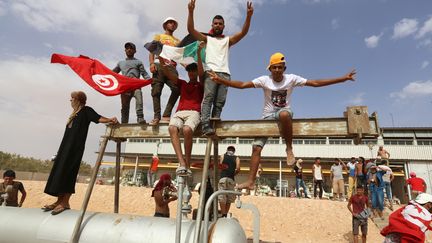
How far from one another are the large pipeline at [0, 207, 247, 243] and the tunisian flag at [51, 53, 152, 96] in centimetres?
238

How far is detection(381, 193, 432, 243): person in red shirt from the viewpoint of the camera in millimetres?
4500

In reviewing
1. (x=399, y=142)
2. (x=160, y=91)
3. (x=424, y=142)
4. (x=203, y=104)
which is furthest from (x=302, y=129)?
(x=424, y=142)

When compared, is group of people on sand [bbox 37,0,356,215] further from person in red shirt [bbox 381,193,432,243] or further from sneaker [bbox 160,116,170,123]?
person in red shirt [bbox 381,193,432,243]

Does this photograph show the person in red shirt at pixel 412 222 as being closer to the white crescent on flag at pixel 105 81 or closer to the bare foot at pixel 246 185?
the bare foot at pixel 246 185

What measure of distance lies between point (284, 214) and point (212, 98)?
35.3 ft

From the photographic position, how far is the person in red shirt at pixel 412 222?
4.50 meters

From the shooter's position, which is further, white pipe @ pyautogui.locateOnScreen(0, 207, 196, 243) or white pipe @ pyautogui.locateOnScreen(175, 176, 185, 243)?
white pipe @ pyautogui.locateOnScreen(0, 207, 196, 243)

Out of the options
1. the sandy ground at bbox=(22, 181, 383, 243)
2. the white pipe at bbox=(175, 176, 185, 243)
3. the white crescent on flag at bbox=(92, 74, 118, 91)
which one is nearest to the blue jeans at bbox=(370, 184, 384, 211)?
the sandy ground at bbox=(22, 181, 383, 243)

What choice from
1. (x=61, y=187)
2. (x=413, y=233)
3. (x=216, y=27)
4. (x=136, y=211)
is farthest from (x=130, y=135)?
(x=136, y=211)

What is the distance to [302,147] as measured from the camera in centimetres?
→ 3122

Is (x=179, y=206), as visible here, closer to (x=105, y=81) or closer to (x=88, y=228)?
(x=88, y=228)

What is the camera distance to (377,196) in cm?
1198

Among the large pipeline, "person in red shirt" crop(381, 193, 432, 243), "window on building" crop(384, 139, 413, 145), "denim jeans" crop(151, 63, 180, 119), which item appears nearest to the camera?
the large pipeline

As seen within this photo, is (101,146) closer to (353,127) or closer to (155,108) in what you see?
Result: (155,108)
